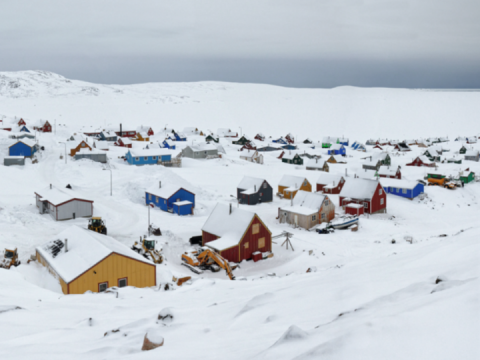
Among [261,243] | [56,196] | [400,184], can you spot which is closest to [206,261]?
[261,243]

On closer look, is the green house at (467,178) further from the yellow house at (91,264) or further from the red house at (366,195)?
the yellow house at (91,264)

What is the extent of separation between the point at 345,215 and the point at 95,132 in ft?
252

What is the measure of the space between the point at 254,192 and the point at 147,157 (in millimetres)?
26680

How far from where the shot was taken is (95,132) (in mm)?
98812

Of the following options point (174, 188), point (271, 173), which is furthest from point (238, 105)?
point (174, 188)

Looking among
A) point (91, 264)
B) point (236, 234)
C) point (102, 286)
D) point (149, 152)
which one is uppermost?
point (149, 152)

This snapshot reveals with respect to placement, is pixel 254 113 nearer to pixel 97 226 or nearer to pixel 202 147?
pixel 202 147

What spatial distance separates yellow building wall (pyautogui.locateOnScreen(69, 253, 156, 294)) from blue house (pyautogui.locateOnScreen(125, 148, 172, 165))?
44.7 metres

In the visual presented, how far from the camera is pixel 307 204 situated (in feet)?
126

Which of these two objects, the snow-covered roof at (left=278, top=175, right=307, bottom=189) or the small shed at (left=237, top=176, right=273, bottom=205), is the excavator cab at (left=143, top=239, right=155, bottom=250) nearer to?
the small shed at (left=237, top=176, right=273, bottom=205)

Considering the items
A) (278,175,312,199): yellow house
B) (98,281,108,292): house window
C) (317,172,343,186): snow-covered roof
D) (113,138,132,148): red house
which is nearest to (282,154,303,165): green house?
(317,172,343,186): snow-covered roof

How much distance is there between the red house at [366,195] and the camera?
1684 inches

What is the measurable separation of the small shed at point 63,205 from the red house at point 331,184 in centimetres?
2894

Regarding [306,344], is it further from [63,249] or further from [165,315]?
[63,249]
